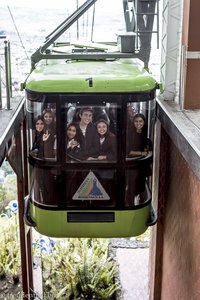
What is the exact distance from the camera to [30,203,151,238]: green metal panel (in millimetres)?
2934

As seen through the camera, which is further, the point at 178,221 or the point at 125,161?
the point at 178,221

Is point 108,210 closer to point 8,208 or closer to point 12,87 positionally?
point 12,87

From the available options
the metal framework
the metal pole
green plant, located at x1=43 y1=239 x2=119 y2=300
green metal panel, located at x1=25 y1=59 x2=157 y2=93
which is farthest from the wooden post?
green plant, located at x1=43 y1=239 x2=119 y2=300

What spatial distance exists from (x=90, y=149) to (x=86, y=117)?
20 centimetres

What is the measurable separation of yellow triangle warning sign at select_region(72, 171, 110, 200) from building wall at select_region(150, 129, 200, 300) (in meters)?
0.53

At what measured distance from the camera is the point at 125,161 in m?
2.79

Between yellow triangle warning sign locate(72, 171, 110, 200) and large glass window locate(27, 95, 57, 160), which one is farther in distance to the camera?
yellow triangle warning sign locate(72, 171, 110, 200)

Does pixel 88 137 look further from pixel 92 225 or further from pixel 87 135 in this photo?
pixel 92 225

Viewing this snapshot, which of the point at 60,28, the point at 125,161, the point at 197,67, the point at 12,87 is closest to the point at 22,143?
the point at 12,87

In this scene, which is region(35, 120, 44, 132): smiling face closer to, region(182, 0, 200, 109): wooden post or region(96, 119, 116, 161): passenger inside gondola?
region(96, 119, 116, 161): passenger inside gondola

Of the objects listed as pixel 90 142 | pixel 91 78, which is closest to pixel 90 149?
pixel 90 142

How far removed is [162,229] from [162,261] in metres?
0.28

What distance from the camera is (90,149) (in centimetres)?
279

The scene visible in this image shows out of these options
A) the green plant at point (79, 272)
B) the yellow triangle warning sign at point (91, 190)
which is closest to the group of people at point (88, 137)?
the yellow triangle warning sign at point (91, 190)
